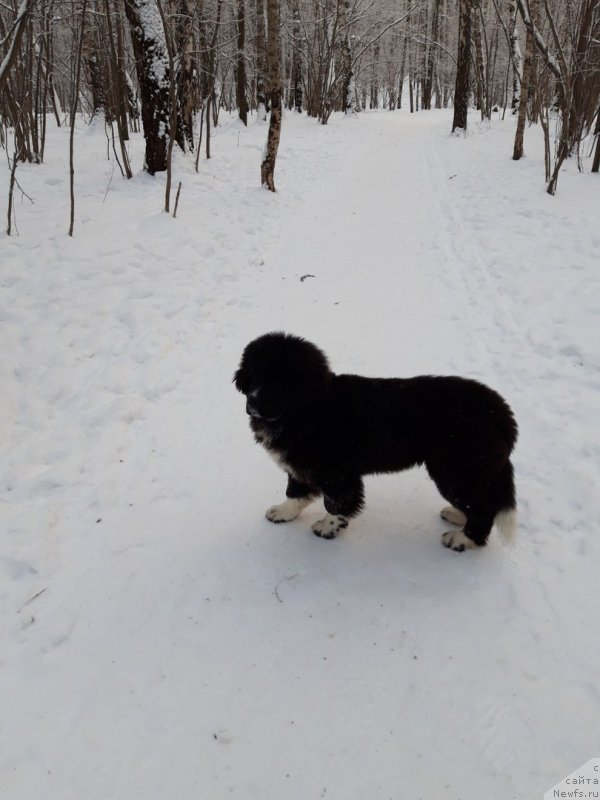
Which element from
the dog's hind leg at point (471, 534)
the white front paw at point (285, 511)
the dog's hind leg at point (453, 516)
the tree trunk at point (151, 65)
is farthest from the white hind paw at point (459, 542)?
the tree trunk at point (151, 65)

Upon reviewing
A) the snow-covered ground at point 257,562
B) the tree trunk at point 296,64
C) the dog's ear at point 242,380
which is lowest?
the snow-covered ground at point 257,562

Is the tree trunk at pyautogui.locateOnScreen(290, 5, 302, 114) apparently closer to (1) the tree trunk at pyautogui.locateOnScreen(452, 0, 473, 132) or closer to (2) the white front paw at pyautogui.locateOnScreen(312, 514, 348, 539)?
(1) the tree trunk at pyautogui.locateOnScreen(452, 0, 473, 132)

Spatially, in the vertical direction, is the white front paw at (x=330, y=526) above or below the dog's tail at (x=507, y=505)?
below

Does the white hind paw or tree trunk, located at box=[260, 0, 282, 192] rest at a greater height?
tree trunk, located at box=[260, 0, 282, 192]

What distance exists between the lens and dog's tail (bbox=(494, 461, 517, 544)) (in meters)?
2.56

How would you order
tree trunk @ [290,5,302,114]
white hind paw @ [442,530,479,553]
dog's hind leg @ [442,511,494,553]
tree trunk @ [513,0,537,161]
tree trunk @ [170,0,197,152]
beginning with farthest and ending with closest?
tree trunk @ [290,5,302,114]
tree trunk @ [513,0,537,161]
tree trunk @ [170,0,197,152]
white hind paw @ [442,530,479,553]
dog's hind leg @ [442,511,494,553]

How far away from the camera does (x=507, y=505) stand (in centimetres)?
257

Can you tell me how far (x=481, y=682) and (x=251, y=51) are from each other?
31.9 m

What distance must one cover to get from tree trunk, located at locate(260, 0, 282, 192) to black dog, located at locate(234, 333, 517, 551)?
8604 millimetres

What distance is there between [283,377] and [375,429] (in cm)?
61

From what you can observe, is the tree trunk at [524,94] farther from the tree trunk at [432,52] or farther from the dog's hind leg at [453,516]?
the tree trunk at [432,52]

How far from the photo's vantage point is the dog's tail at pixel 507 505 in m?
2.56

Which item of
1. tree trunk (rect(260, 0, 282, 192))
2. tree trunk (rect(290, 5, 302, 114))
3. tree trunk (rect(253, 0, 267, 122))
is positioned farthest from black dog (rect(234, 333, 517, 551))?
tree trunk (rect(290, 5, 302, 114))

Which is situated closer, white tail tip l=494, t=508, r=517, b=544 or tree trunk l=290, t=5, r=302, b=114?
white tail tip l=494, t=508, r=517, b=544
